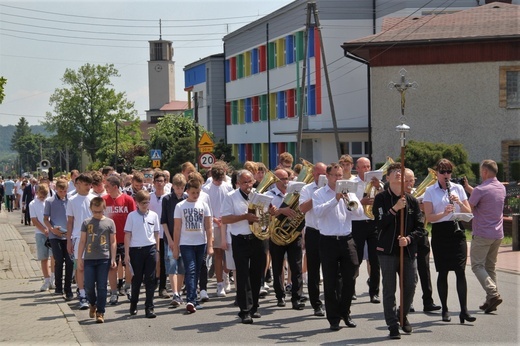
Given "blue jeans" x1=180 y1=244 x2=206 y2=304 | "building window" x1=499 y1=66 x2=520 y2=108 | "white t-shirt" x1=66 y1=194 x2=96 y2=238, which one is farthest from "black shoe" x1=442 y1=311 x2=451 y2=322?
"building window" x1=499 y1=66 x2=520 y2=108

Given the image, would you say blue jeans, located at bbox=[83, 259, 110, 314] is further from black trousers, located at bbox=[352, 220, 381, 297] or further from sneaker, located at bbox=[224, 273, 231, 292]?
black trousers, located at bbox=[352, 220, 381, 297]

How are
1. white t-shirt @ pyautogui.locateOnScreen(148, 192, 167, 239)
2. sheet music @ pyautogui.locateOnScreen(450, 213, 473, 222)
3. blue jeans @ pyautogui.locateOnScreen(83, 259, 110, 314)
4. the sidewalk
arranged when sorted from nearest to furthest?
the sidewalk < sheet music @ pyautogui.locateOnScreen(450, 213, 473, 222) < blue jeans @ pyautogui.locateOnScreen(83, 259, 110, 314) < white t-shirt @ pyautogui.locateOnScreen(148, 192, 167, 239)

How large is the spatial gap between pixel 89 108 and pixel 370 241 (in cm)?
9531

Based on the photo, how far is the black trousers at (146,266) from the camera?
39.9ft

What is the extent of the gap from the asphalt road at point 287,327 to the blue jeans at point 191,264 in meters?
0.30

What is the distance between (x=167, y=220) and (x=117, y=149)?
2392 inches

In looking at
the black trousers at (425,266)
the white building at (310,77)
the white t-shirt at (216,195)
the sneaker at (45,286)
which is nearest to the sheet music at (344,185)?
the black trousers at (425,266)

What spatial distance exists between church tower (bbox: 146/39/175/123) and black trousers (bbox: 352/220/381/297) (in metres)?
130

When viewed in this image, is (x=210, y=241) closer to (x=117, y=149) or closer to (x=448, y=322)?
(x=448, y=322)

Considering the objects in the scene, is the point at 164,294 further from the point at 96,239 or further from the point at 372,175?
the point at 372,175

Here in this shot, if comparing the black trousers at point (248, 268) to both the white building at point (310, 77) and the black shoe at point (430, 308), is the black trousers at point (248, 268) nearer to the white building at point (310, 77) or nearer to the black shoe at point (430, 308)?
the black shoe at point (430, 308)

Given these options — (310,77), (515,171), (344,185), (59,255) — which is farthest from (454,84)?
(344,185)

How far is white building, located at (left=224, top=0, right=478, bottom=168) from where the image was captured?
5250 centimetres

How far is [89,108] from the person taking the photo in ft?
346
